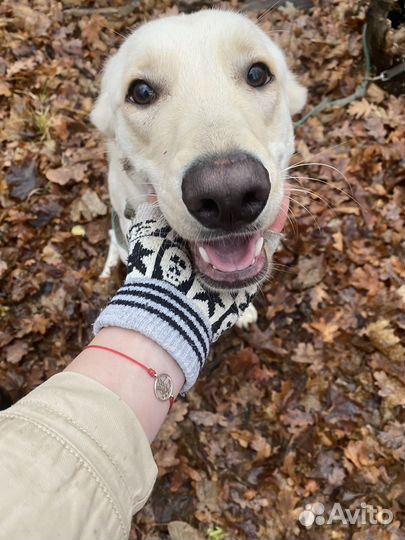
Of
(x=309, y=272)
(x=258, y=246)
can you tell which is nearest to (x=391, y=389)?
(x=309, y=272)

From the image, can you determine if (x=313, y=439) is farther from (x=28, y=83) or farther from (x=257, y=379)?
(x=28, y=83)

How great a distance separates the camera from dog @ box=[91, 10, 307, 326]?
69.7 inches

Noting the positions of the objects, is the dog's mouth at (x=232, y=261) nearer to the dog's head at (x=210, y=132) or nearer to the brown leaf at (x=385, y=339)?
the dog's head at (x=210, y=132)

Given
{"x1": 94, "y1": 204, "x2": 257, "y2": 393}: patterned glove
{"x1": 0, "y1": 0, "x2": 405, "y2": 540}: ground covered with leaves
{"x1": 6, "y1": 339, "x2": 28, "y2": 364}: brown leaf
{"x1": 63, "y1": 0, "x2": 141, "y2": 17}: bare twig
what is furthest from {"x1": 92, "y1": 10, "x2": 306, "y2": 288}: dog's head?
{"x1": 63, "y1": 0, "x2": 141, "y2": 17}: bare twig

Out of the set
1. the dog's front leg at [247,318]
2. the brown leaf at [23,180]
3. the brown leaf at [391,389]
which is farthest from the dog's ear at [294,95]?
the brown leaf at [23,180]

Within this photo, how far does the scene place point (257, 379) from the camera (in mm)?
3629

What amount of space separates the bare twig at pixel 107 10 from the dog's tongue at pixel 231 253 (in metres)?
4.49

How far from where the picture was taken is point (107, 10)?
5.26 meters

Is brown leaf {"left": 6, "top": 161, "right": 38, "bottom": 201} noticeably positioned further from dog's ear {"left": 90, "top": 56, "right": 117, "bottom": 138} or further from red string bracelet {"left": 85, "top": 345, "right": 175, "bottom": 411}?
red string bracelet {"left": 85, "top": 345, "right": 175, "bottom": 411}

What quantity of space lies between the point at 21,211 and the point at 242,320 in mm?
2368

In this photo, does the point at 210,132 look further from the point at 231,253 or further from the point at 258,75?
the point at 258,75

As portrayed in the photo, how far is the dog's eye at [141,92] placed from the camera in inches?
91.4

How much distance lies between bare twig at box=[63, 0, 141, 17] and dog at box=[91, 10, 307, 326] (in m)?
A: 3.16

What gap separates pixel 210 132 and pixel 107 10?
4.43 metres
